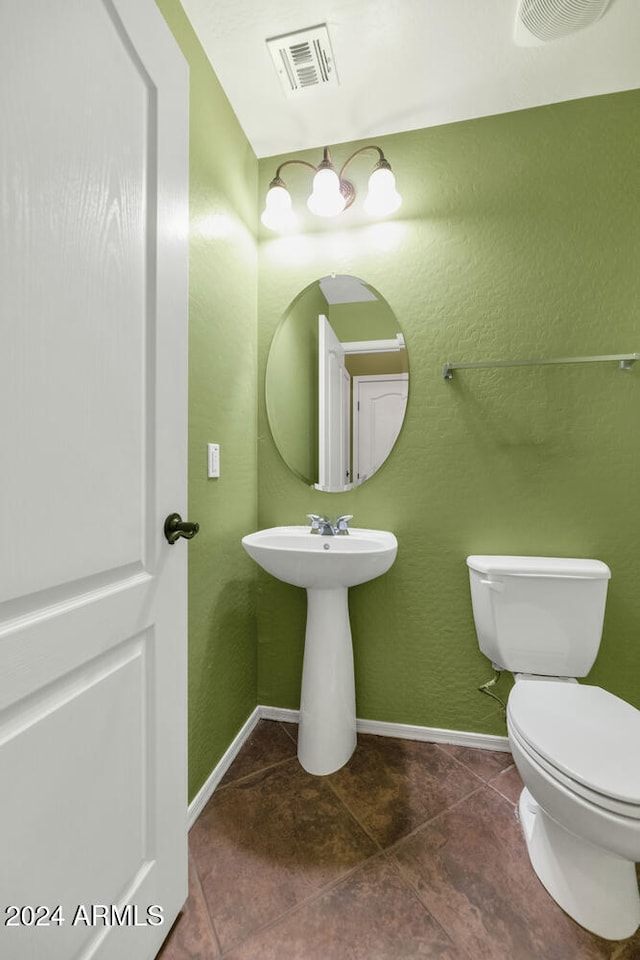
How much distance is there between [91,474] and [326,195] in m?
1.38

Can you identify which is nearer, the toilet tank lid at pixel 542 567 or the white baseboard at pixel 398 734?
the toilet tank lid at pixel 542 567

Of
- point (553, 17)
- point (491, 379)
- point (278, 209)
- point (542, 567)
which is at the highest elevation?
point (553, 17)

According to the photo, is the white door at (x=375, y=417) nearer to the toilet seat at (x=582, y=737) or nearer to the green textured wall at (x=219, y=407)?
the green textured wall at (x=219, y=407)

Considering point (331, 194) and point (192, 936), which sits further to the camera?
point (331, 194)

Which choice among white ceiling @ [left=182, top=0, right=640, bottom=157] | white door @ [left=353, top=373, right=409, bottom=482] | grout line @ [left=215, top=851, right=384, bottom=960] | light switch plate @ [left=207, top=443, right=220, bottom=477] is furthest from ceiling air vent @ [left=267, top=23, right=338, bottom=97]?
grout line @ [left=215, top=851, right=384, bottom=960]

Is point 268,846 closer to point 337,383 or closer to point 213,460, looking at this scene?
point 213,460

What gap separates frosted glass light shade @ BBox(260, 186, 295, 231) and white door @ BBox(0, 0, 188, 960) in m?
0.65

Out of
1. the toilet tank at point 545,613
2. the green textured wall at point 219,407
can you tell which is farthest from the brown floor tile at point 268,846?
the toilet tank at point 545,613

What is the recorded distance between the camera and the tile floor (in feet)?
3.20

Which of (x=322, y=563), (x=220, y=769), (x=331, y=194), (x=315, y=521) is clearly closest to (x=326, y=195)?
(x=331, y=194)

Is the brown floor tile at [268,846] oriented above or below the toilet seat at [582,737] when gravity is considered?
below

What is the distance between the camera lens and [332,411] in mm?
1743

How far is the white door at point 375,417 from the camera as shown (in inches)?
65.7

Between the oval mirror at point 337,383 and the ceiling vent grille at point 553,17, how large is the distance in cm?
81
